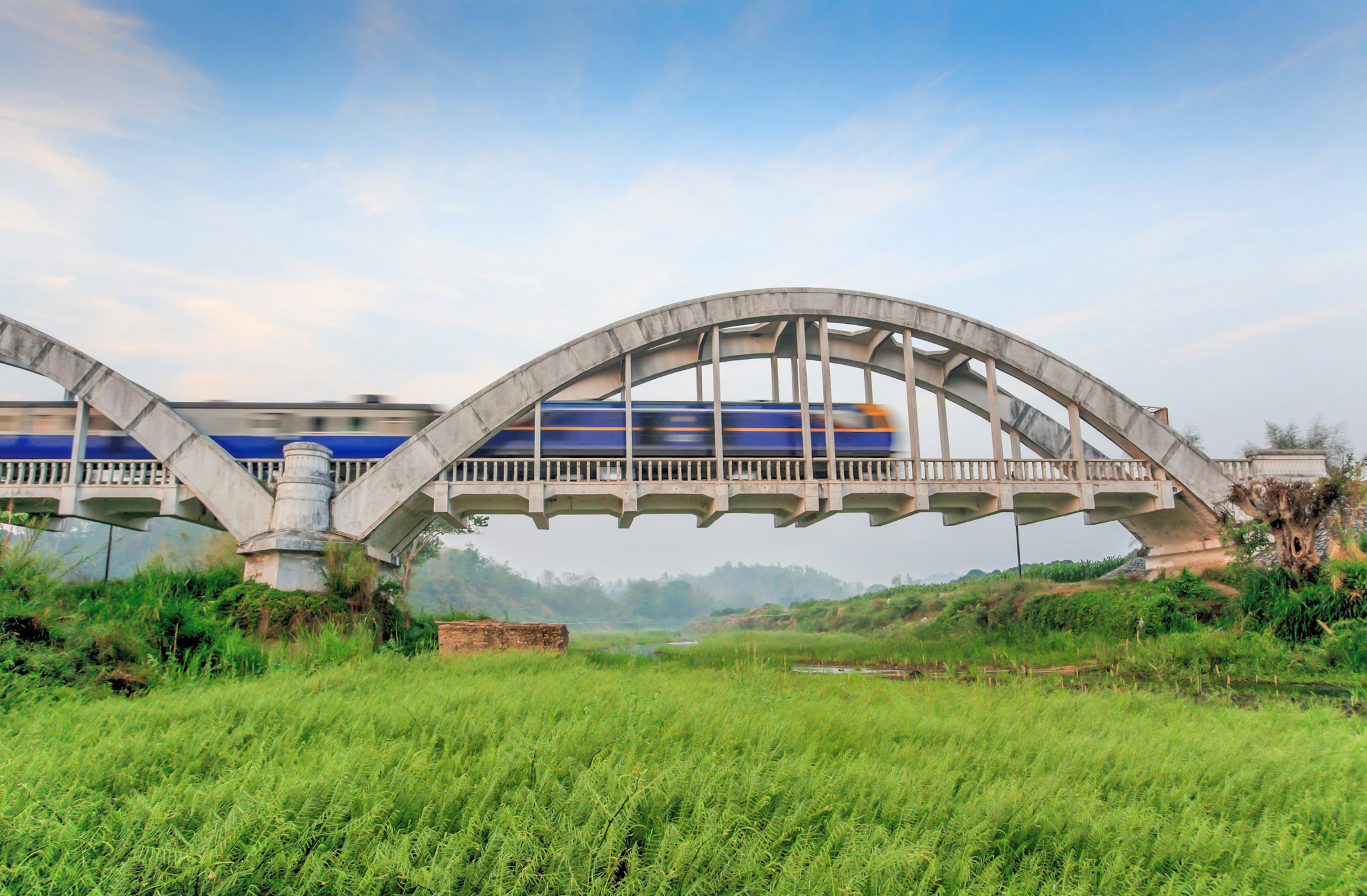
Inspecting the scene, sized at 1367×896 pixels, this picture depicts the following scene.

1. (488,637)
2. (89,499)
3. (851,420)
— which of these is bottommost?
(488,637)

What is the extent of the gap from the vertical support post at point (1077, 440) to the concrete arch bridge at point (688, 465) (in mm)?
72

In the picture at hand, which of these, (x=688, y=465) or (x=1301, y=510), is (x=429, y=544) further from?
(x=1301, y=510)

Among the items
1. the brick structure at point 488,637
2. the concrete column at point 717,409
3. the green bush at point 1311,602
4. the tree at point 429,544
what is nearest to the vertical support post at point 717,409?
the concrete column at point 717,409

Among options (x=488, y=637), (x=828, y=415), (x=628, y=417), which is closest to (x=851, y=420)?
(x=828, y=415)

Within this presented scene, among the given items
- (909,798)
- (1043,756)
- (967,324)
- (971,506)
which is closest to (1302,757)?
(1043,756)

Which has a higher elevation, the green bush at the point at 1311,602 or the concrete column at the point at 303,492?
the concrete column at the point at 303,492

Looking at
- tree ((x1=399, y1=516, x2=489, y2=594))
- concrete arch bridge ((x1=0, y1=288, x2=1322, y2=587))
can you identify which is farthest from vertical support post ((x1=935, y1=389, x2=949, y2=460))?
tree ((x1=399, y1=516, x2=489, y2=594))

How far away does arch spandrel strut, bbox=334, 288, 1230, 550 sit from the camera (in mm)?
17812

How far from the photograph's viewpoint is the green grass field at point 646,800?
162 inches

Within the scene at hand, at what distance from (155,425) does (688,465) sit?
12.1 m

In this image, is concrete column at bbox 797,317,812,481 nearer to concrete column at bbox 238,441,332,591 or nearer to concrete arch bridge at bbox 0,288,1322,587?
concrete arch bridge at bbox 0,288,1322,587

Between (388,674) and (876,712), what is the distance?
6.39 m

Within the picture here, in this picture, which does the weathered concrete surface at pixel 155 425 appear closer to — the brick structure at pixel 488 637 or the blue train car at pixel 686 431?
the blue train car at pixel 686 431

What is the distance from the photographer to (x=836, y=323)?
20.6 m
